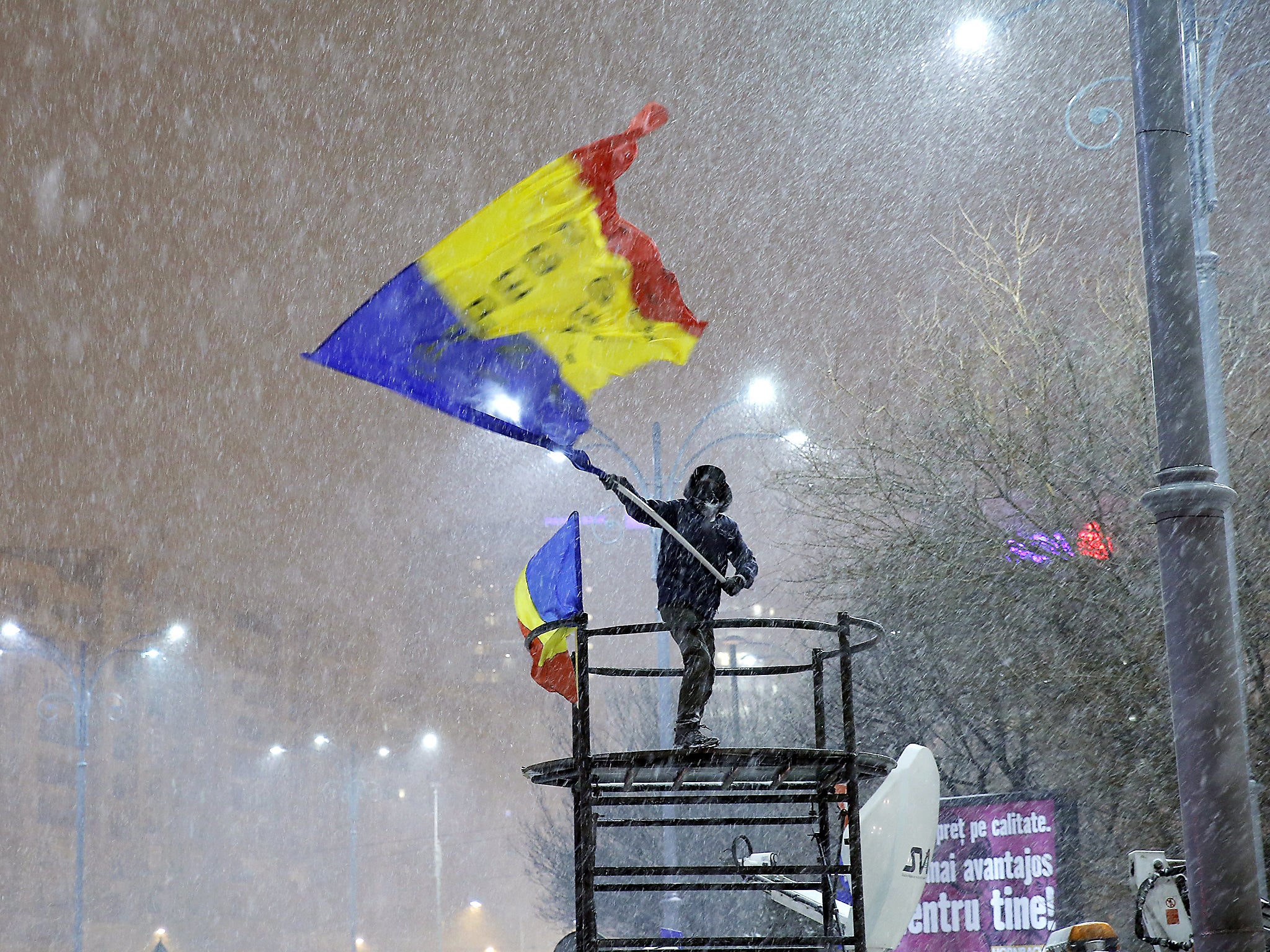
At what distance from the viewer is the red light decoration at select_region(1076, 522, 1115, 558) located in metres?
17.2

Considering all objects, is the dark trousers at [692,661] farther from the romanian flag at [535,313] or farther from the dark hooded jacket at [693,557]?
the romanian flag at [535,313]

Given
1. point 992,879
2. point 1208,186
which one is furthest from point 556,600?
point 992,879

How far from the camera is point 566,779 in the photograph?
632 centimetres

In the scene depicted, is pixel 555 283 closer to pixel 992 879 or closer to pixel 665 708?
pixel 992 879

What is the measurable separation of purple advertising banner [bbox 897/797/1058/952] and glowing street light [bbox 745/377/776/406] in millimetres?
6115

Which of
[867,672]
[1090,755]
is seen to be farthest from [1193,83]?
[867,672]

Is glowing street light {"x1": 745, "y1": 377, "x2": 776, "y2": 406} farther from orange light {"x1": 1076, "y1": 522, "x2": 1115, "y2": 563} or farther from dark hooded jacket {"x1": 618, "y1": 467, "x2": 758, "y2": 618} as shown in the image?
dark hooded jacket {"x1": 618, "y1": 467, "x2": 758, "y2": 618}

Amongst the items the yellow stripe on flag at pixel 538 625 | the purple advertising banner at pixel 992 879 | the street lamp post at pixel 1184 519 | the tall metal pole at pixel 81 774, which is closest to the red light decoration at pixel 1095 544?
the purple advertising banner at pixel 992 879

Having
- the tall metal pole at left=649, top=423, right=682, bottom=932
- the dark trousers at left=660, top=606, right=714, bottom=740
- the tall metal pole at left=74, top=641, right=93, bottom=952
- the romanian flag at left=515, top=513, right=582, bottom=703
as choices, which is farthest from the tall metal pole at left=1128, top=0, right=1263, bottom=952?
the tall metal pole at left=74, top=641, right=93, bottom=952

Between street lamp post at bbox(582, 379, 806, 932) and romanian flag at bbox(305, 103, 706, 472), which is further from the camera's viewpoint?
street lamp post at bbox(582, 379, 806, 932)

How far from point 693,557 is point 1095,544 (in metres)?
12.2

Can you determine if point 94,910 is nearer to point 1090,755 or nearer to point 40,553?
point 40,553

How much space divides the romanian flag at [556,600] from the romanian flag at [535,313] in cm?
58

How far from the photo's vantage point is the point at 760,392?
1903 centimetres
